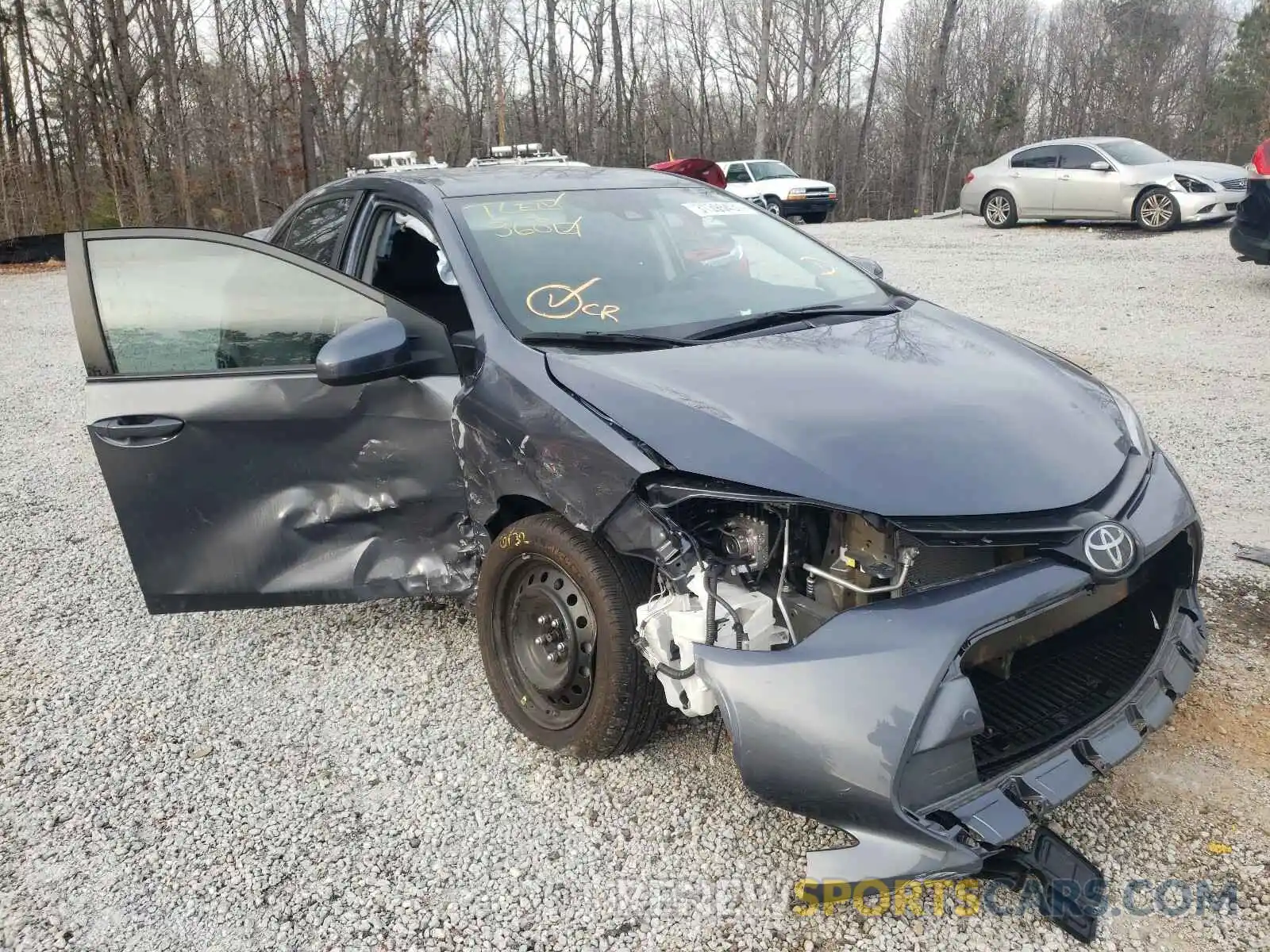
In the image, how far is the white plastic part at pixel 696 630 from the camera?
2.21m

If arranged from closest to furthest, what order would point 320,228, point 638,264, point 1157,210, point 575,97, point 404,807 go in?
point 404,807 → point 638,264 → point 320,228 → point 1157,210 → point 575,97

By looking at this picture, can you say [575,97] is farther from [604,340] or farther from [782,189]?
[604,340]

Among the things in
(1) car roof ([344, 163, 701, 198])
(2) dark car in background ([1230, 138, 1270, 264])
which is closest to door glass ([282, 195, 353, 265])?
(1) car roof ([344, 163, 701, 198])

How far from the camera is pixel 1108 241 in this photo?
13312 mm

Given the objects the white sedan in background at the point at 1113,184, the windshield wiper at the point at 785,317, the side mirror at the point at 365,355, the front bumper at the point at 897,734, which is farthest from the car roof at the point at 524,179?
the white sedan in background at the point at 1113,184

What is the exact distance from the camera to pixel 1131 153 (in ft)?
45.6

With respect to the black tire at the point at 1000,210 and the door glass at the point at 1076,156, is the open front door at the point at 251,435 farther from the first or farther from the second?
the black tire at the point at 1000,210

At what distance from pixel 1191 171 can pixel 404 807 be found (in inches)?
581

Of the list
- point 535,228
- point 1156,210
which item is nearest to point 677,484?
point 535,228

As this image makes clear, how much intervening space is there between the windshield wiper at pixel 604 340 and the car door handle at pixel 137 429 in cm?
125

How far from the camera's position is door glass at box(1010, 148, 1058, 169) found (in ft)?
47.8

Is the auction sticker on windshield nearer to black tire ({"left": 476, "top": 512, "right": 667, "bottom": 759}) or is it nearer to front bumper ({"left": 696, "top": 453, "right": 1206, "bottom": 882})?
black tire ({"left": 476, "top": 512, "right": 667, "bottom": 759})

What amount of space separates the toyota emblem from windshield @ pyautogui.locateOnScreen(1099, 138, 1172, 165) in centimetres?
1391

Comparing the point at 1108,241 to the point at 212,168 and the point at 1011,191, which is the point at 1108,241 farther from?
the point at 212,168
